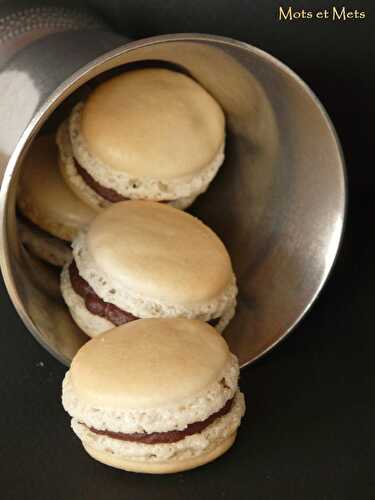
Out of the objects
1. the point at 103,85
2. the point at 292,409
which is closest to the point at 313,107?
the point at 103,85

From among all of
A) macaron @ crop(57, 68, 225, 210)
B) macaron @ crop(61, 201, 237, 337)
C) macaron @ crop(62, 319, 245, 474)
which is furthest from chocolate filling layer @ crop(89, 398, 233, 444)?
macaron @ crop(57, 68, 225, 210)

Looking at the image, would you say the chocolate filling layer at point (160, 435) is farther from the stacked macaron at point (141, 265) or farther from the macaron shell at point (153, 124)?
the macaron shell at point (153, 124)

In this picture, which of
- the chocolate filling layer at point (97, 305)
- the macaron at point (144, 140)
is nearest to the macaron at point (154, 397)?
the chocolate filling layer at point (97, 305)

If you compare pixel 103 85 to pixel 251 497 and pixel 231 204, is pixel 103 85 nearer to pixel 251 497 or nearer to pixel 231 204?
pixel 231 204

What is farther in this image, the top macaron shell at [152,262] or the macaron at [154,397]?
the top macaron shell at [152,262]

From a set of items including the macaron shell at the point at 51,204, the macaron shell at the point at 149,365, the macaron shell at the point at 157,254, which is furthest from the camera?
Answer: the macaron shell at the point at 51,204

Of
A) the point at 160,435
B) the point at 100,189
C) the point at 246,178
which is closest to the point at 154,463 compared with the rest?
the point at 160,435

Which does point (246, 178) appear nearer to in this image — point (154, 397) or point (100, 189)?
point (100, 189)
